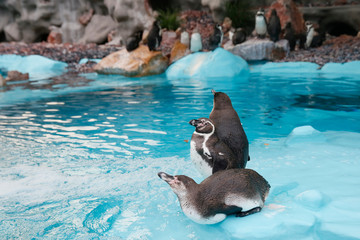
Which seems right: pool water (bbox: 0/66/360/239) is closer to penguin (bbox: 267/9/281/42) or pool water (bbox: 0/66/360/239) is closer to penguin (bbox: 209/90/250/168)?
penguin (bbox: 209/90/250/168)

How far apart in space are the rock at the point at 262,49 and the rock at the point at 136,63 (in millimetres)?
2668

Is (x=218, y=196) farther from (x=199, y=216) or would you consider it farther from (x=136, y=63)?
(x=136, y=63)

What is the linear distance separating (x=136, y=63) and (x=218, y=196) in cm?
985

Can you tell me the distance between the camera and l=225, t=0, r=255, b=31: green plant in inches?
607

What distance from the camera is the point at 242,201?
80.8 inches

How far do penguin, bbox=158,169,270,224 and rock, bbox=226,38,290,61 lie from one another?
10.2m

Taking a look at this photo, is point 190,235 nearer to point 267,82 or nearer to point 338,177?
point 338,177

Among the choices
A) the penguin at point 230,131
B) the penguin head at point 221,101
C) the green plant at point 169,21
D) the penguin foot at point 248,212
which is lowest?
the penguin foot at point 248,212

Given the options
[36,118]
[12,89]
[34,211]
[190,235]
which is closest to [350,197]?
[190,235]

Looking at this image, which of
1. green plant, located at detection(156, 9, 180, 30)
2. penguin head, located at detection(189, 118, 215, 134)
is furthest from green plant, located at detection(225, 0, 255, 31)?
penguin head, located at detection(189, 118, 215, 134)

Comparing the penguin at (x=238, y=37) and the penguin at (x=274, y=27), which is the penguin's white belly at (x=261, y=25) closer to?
the penguin at (x=274, y=27)

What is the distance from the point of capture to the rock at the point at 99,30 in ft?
63.9

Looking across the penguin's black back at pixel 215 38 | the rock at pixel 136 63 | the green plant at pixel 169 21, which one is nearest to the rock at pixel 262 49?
the penguin's black back at pixel 215 38

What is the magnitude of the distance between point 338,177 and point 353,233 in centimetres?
88
